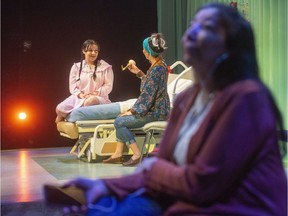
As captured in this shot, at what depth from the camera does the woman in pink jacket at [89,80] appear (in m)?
5.50

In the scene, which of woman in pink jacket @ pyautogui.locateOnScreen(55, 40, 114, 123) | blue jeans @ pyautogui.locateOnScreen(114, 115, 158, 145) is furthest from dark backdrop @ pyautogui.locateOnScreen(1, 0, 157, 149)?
blue jeans @ pyautogui.locateOnScreen(114, 115, 158, 145)

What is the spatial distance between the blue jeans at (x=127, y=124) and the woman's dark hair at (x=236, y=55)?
3.63 metres

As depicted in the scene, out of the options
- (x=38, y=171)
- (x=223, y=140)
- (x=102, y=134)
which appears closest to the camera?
(x=223, y=140)

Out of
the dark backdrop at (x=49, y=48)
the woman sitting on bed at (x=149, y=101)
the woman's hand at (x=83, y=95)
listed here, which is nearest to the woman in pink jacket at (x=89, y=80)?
the woman's hand at (x=83, y=95)

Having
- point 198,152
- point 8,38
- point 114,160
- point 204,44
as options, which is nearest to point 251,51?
point 204,44

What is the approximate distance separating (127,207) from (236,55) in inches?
18.5

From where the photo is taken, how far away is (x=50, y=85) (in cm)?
669

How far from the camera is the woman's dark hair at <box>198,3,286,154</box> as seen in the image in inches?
47.9

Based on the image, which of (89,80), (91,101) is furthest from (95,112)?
(89,80)

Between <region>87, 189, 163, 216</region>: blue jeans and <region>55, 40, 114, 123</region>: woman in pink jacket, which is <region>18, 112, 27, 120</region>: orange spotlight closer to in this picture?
<region>55, 40, 114, 123</region>: woman in pink jacket

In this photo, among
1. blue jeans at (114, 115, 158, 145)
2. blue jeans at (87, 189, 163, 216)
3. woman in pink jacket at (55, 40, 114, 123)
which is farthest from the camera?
woman in pink jacket at (55, 40, 114, 123)

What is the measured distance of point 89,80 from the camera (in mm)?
5590

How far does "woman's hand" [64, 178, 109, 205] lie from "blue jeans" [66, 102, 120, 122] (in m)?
3.82

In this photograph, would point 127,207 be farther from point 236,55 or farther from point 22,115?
point 22,115
